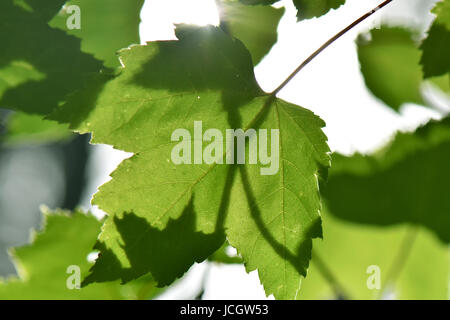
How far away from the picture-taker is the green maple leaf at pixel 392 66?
4.35 ft

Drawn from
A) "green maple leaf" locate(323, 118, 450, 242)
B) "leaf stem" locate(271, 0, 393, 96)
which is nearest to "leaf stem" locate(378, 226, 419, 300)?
"green maple leaf" locate(323, 118, 450, 242)

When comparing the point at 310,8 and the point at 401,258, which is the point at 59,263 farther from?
the point at 401,258

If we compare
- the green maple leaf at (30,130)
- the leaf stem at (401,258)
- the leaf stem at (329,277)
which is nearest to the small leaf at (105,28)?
the green maple leaf at (30,130)

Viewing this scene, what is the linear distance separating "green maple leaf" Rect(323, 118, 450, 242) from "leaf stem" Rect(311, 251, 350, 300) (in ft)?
0.49

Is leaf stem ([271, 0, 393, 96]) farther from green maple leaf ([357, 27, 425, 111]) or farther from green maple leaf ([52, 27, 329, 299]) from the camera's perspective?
green maple leaf ([357, 27, 425, 111])

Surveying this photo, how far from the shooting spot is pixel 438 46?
85 centimetres

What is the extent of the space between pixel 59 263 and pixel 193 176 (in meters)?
0.62

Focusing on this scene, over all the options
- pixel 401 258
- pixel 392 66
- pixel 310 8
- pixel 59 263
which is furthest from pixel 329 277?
pixel 310 8

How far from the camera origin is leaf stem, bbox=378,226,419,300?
1.46 meters

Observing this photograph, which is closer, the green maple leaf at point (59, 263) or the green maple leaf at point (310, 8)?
the green maple leaf at point (310, 8)

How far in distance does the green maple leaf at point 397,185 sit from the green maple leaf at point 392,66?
14 centimetres

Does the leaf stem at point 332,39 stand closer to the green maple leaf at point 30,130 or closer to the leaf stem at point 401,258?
the green maple leaf at point 30,130

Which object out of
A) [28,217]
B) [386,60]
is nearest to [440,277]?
[386,60]
